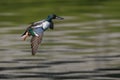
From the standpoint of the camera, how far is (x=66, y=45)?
23375 millimetres

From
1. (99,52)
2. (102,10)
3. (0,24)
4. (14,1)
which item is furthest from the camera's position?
(14,1)

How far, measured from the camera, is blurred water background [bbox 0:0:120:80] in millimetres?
19406

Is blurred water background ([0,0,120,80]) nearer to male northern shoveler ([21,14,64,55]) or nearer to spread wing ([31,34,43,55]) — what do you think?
male northern shoveler ([21,14,64,55])

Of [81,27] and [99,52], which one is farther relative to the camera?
[81,27]

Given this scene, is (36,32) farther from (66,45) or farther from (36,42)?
(66,45)

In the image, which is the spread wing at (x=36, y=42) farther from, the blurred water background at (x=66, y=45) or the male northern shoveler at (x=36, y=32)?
the blurred water background at (x=66, y=45)

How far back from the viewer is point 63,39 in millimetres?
24172

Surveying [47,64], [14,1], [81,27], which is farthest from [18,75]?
[14,1]

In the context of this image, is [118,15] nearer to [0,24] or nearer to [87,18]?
[87,18]

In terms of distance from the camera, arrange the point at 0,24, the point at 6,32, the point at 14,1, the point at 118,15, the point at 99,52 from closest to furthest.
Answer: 1. the point at 99,52
2. the point at 6,32
3. the point at 0,24
4. the point at 118,15
5. the point at 14,1

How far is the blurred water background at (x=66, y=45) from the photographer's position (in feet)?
63.7

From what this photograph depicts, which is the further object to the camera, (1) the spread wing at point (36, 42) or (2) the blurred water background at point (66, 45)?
(2) the blurred water background at point (66, 45)

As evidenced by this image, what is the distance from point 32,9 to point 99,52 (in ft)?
37.5

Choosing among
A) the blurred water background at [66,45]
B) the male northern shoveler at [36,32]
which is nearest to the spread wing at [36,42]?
the male northern shoveler at [36,32]
